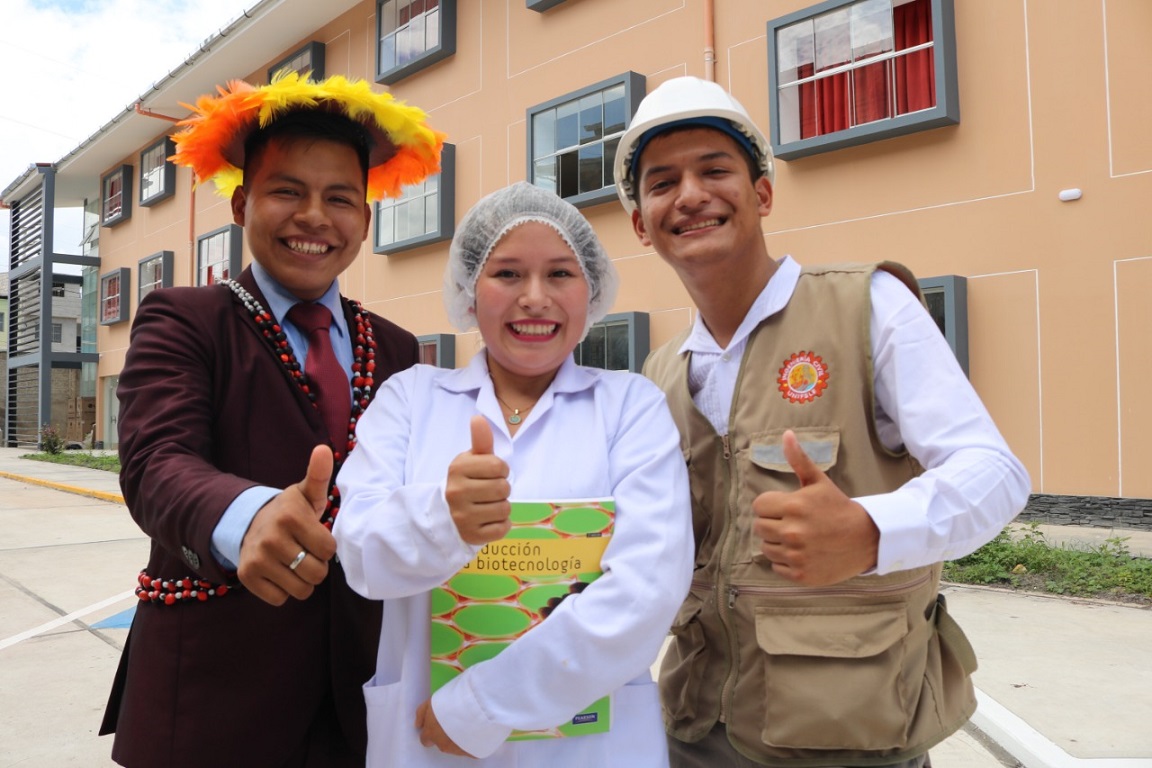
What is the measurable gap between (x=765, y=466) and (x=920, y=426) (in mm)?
300

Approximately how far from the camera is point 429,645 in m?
1.51

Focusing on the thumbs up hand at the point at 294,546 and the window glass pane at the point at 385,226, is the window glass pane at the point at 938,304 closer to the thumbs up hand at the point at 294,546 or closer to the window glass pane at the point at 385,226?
the thumbs up hand at the point at 294,546

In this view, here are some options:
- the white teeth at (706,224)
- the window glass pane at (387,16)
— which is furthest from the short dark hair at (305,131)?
the window glass pane at (387,16)

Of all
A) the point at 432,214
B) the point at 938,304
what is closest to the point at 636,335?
the point at 938,304

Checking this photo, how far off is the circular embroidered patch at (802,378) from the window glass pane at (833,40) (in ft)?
24.8

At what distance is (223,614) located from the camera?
5.39 ft

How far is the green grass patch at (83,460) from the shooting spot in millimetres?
16909

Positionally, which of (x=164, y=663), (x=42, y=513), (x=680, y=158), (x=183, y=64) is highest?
(x=183, y=64)

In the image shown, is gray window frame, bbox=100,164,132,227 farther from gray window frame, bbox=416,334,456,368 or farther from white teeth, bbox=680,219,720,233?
white teeth, bbox=680,219,720,233

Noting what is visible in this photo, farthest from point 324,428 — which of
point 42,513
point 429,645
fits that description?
point 42,513

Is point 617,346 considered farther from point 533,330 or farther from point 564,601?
point 564,601

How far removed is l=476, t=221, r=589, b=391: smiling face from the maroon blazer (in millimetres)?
459

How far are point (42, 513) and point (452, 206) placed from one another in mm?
6699

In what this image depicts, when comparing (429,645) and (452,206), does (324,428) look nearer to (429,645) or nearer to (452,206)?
(429,645)
